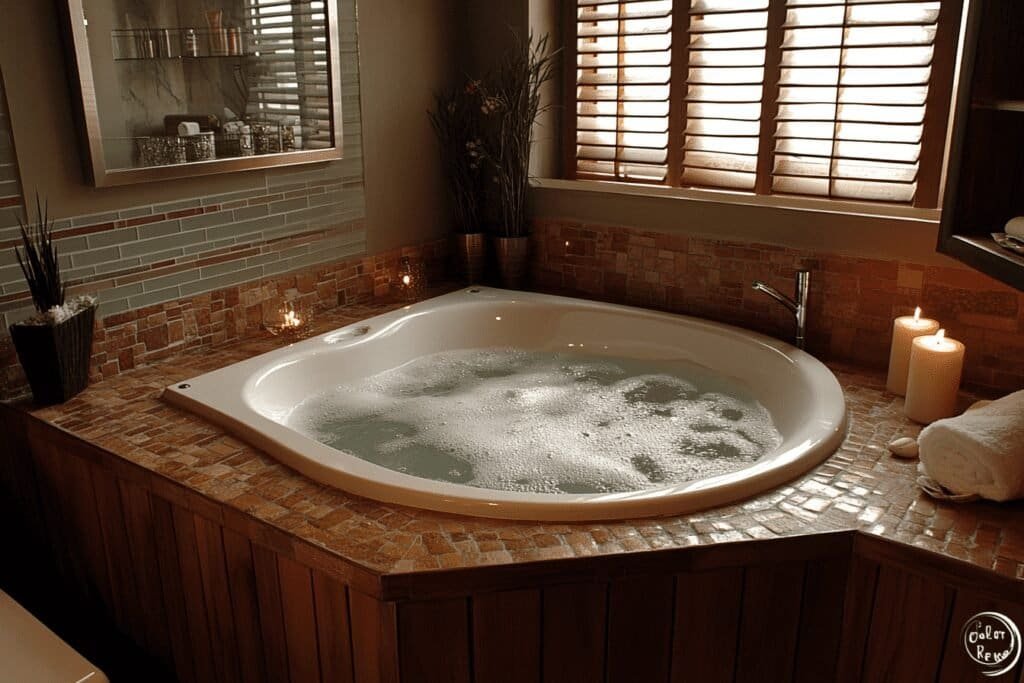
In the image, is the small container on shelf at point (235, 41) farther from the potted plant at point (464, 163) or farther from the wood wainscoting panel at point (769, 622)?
the wood wainscoting panel at point (769, 622)

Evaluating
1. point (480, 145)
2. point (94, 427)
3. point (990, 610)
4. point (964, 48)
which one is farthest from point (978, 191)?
point (94, 427)

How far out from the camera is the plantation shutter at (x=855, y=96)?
230cm

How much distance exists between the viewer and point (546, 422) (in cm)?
230

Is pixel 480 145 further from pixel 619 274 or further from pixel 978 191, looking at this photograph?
pixel 978 191

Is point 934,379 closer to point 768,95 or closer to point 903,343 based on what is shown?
point 903,343

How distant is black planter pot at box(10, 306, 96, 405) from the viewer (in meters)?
1.97

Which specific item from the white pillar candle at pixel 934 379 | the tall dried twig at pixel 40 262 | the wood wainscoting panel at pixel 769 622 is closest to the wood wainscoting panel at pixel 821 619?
the wood wainscoting panel at pixel 769 622

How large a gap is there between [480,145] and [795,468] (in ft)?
5.89

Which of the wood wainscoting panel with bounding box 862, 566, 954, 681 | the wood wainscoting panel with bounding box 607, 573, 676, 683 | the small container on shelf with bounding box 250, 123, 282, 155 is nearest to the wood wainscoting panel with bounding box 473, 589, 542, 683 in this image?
the wood wainscoting panel with bounding box 607, 573, 676, 683

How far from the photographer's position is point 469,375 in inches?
105

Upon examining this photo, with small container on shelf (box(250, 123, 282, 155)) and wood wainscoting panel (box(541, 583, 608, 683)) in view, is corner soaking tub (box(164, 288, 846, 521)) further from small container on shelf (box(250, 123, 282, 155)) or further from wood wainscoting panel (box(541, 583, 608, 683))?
small container on shelf (box(250, 123, 282, 155))

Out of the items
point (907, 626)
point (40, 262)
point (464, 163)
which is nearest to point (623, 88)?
point (464, 163)

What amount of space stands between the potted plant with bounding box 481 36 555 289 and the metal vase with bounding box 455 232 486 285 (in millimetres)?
72

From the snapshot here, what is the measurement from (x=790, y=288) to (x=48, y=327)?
205 centimetres
